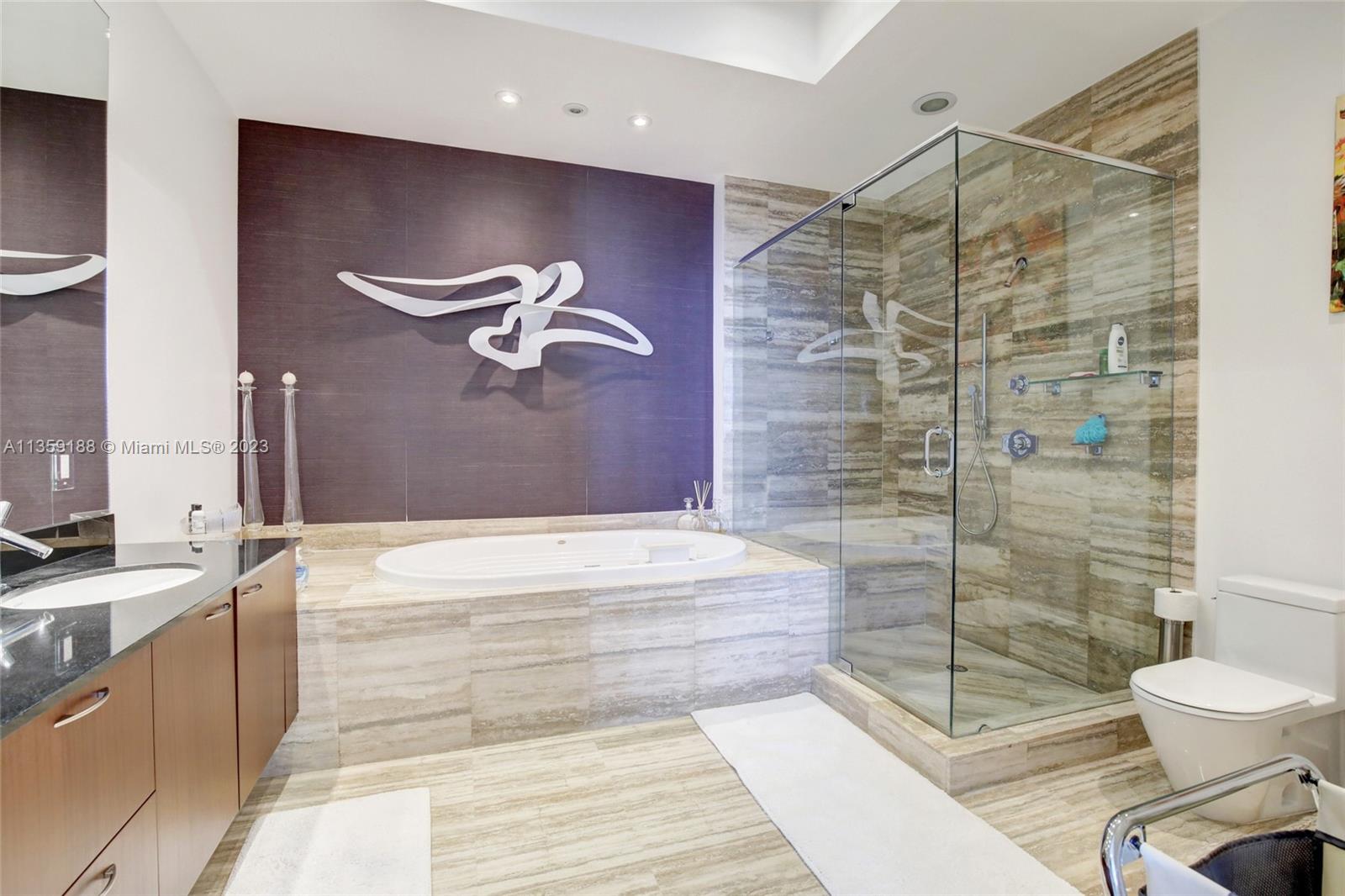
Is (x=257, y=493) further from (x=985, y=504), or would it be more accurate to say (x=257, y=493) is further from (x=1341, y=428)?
(x=1341, y=428)

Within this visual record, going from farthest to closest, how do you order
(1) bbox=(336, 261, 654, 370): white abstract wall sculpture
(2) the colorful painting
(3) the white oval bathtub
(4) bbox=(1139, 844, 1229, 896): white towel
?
(1) bbox=(336, 261, 654, 370): white abstract wall sculpture < (3) the white oval bathtub < (2) the colorful painting < (4) bbox=(1139, 844, 1229, 896): white towel

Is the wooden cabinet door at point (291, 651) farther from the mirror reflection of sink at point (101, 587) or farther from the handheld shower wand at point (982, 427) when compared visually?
the handheld shower wand at point (982, 427)

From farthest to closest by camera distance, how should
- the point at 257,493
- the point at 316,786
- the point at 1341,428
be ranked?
the point at 257,493 < the point at 316,786 < the point at 1341,428

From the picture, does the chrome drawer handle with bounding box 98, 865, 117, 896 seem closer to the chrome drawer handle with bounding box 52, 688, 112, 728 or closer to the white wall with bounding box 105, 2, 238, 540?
the chrome drawer handle with bounding box 52, 688, 112, 728

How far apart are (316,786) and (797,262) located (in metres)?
3.21

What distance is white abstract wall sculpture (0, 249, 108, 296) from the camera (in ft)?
5.12

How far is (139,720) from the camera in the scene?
1.20m

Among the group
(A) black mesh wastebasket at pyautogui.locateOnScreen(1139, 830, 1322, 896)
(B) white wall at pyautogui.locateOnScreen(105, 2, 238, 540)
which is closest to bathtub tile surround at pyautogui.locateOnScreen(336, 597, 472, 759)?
(B) white wall at pyautogui.locateOnScreen(105, 2, 238, 540)

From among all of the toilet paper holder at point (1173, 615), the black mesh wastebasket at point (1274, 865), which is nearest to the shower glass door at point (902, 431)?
the toilet paper holder at point (1173, 615)

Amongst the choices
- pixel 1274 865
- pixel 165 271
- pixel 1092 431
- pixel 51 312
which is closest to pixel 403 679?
pixel 51 312

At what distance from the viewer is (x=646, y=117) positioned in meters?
3.06

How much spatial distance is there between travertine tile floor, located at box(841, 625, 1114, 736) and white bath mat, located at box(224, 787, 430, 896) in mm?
1847

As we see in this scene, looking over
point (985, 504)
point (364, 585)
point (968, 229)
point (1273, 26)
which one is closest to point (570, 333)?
point (364, 585)

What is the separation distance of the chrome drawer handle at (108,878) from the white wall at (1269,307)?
11.0 ft
